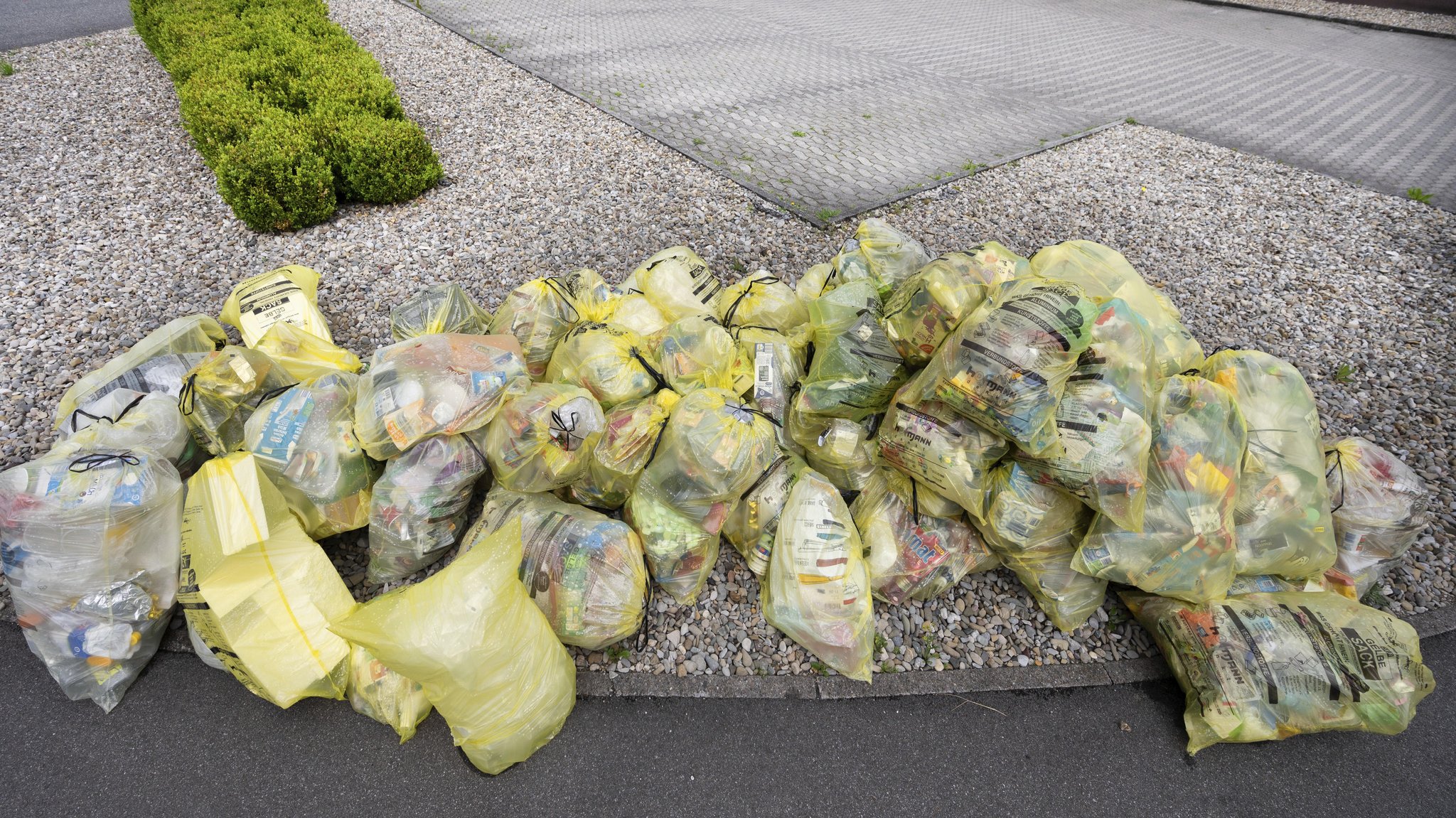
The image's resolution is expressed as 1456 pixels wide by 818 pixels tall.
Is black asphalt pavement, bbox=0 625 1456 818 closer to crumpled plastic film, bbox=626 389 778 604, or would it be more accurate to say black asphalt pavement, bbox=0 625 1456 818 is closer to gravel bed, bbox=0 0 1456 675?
gravel bed, bbox=0 0 1456 675

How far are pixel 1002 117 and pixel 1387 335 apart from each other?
12.6 feet

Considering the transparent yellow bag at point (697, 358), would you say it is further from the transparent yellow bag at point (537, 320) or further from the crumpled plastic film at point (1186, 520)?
the crumpled plastic film at point (1186, 520)

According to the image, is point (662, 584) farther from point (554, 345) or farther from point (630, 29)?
point (630, 29)

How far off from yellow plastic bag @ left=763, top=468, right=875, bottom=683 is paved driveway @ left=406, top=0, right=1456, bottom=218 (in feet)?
9.70

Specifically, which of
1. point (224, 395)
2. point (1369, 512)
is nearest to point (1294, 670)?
point (1369, 512)

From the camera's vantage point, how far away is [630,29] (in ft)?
28.1

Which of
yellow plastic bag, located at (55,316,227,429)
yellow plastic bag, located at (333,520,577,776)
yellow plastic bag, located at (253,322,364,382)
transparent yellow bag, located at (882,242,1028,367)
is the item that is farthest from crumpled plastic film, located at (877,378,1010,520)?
yellow plastic bag, located at (55,316,227,429)

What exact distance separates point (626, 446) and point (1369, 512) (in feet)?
9.61

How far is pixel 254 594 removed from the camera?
2.36 meters

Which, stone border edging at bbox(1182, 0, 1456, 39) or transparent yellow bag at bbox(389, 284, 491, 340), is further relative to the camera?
stone border edging at bbox(1182, 0, 1456, 39)

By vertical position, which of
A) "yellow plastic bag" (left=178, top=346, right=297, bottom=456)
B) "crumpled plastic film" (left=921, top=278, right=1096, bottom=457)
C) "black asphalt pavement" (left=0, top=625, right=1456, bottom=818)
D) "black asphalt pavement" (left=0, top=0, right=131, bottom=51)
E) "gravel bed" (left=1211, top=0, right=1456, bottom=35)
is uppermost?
"gravel bed" (left=1211, top=0, right=1456, bottom=35)

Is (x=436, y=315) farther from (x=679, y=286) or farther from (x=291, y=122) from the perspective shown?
(x=291, y=122)

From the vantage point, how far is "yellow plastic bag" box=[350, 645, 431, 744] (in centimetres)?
233

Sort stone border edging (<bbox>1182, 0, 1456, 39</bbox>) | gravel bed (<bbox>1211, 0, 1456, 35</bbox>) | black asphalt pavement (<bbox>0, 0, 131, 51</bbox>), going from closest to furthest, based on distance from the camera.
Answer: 1. black asphalt pavement (<bbox>0, 0, 131, 51</bbox>)
2. stone border edging (<bbox>1182, 0, 1456, 39</bbox>)
3. gravel bed (<bbox>1211, 0, 1456, 35</bbox>)
